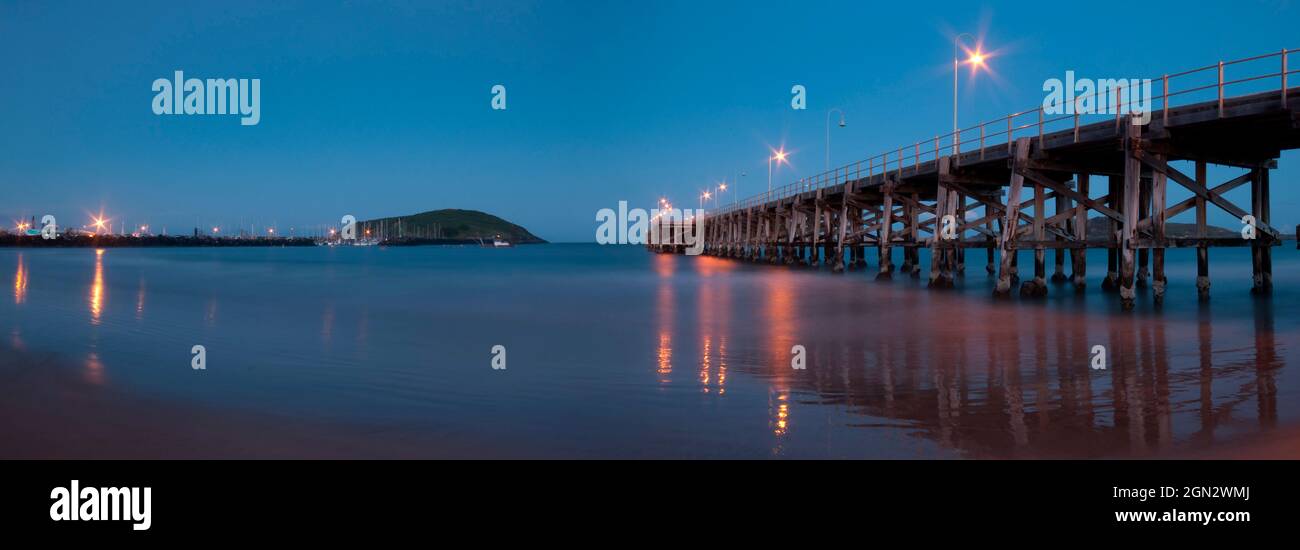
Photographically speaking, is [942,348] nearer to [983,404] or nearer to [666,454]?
[983,404]

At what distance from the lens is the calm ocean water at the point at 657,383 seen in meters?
6.36

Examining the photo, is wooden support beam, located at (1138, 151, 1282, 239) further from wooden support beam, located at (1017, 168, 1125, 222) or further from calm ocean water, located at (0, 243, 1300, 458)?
calm ocean water, located at (0, 243, 1300, 458)

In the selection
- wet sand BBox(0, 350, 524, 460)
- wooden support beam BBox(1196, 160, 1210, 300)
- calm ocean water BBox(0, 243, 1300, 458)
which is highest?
wooden support beam BBox(1196, 160, 1210, 300)

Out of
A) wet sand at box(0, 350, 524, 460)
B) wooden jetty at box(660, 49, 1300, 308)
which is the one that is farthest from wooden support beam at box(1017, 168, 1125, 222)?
wet sand at box(0, 350, 524, 460)

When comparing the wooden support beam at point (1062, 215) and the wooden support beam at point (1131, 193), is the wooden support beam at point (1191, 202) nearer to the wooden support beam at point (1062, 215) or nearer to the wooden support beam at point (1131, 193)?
the wooden support beam at point (1131, 193)

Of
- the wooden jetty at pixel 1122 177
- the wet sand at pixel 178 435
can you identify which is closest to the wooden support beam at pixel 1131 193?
the wooden jetty at pixel 1122 177

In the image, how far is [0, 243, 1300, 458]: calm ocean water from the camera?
6359 mm

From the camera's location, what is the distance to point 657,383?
30.6 feet

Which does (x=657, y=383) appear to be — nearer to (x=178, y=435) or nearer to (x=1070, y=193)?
(x=178, y=435)

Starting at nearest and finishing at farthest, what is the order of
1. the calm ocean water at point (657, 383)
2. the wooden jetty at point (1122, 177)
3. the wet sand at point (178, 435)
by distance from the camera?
the wet sand at point (178, 435) → the calm ocean water at point (657, 383) → the wooden jetty at point (1122, 177)

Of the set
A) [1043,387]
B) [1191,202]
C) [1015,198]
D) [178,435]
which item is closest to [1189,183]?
[1191,202]

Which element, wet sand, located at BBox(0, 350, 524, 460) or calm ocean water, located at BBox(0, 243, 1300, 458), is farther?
calm ocean water, located at BBox(0, 243, 1300, 458)

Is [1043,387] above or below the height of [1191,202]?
below
